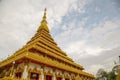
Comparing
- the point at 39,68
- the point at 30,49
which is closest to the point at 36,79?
the point at 39,68

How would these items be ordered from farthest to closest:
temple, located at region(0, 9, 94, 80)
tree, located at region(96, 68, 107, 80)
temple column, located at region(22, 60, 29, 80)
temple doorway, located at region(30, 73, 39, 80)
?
tree, located at region(96, 68, 107, 80) < temple doorway, located at region(30, 73, 39, 80) < temple, located at region(0, 9, 94, 80) < temple column, located at region(22, 60, 29, 80)

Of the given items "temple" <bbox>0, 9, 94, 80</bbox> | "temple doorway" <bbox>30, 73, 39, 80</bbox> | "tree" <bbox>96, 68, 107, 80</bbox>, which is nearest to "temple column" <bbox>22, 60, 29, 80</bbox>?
"temple" <bbox>0, 9, 94, 80</bbox>

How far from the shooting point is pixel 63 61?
2139cm

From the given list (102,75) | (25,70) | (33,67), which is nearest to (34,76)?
(33,67)

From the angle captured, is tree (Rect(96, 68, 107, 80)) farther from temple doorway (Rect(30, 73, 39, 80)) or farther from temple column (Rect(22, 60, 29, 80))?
temple column (Rect(22, 60, 29, 80))

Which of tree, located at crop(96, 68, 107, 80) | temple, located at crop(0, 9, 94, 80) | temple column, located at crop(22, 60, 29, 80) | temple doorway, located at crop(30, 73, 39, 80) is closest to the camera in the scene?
temple column, located at crop(22, 60, 29, 80)

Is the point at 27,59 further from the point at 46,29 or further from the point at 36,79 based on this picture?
the point at 46,29

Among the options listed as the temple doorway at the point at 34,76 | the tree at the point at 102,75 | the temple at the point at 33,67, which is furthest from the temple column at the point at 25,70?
the tree at the point at 102,75

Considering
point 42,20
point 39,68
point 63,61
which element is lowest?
point 39,68

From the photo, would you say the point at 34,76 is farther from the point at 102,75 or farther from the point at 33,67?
the point at 102,75

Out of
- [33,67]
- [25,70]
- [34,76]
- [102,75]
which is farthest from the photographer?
[102,75]

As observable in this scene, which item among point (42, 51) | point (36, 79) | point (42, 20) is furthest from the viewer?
point (42, 20)

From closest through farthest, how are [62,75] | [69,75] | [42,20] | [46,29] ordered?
1. [62,75]
2. [69,75]
3. [46,29]
4. [42,20]

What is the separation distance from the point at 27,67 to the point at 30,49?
338 cm
